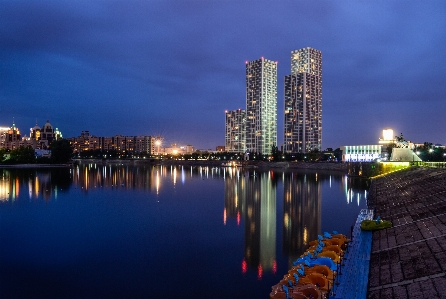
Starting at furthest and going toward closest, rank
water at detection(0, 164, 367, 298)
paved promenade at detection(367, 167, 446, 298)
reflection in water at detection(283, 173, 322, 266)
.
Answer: reflection in water at detection(283, 173, 322, 266) → water at detection(0, 164, 367, 298) → paved promenade at detection(367, 167, 446, 298)

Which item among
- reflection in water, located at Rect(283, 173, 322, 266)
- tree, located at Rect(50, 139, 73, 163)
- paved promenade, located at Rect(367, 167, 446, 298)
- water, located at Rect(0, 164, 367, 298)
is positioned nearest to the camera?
paved promenade, located at Rect(367, 167, 446, 298)

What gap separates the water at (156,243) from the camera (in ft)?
61.8

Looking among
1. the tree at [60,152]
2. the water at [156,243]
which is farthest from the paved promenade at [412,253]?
the tree at [60,152]

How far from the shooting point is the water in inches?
741

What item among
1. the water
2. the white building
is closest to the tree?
the water

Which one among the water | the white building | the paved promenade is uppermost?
the white building

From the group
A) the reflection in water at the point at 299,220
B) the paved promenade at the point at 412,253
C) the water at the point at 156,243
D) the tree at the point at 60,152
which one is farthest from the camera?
the tree at the point at 60,152

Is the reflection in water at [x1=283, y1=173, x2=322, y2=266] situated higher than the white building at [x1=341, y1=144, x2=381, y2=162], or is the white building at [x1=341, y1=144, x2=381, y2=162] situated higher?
the white building at [x1=341, y1=144, x2=381, y2=162]

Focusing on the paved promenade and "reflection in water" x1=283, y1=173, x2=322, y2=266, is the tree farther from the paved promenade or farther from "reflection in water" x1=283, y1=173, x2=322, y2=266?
the paved promenade

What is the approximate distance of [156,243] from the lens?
90.0ft

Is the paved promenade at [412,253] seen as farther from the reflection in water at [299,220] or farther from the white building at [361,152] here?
the white building at [361,152]

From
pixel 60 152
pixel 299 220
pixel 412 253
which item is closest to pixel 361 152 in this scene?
pixel 299 220

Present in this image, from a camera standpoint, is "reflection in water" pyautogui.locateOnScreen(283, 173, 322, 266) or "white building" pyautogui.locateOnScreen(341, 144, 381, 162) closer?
"reflection in water" pyautogui.locateOnScreen(283, 173, 322, 266)

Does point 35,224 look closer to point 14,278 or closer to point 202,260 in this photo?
point 14,278
